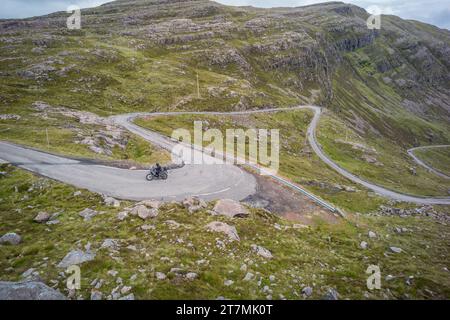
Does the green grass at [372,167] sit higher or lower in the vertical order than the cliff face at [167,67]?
lower

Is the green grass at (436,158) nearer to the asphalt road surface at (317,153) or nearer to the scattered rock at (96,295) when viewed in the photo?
the asphalt road surface at (317,153)

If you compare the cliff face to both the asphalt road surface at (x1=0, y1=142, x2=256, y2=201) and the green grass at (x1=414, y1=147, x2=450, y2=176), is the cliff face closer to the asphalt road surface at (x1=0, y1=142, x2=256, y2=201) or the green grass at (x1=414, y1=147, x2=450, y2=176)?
the green grass at (x1=414, y1=147, x2=450, y2=176)

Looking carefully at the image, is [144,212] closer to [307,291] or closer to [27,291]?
[27,291]

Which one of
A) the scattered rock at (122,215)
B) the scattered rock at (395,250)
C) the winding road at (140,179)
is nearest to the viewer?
the scattered rock at (122,215)

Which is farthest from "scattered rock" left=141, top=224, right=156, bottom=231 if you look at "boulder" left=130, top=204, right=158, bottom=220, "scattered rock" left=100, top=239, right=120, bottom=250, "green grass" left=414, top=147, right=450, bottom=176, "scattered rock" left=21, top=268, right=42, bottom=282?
"green grass" left=414, top=147, right=450, bottom=176

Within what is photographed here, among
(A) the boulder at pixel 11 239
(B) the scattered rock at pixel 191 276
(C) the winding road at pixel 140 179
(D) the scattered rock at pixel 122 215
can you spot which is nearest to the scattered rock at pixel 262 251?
(B) the scattered rock at pixel 191 276
